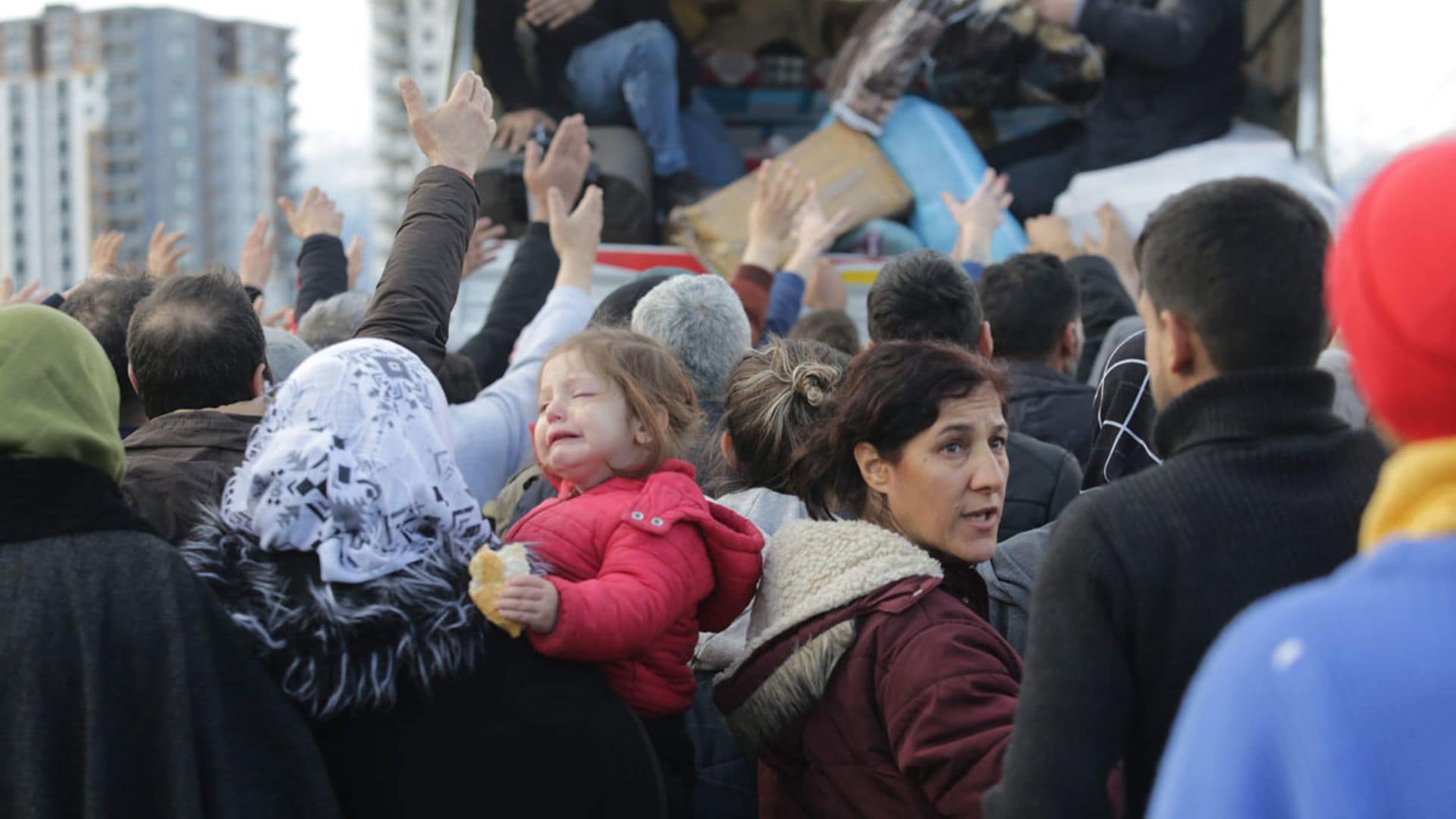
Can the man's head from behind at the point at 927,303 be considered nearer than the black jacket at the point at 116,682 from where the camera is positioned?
No

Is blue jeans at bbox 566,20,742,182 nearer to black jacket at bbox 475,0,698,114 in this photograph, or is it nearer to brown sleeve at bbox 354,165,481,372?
black jacket at bbox 475,0,698,114

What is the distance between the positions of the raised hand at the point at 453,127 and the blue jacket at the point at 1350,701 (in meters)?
1.71

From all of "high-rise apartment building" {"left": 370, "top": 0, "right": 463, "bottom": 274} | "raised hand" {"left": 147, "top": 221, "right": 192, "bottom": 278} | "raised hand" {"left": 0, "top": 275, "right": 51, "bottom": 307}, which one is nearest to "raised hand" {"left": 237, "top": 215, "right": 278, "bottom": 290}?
"raised hand" {"left": 147, "top": 221, "right": 192, "bottom": 278}

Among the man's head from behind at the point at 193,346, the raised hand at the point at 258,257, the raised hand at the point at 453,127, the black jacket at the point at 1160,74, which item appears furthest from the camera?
the black jacket at the point at 1160,74

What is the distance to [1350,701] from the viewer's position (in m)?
0.85

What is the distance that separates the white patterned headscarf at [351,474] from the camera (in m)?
1.60

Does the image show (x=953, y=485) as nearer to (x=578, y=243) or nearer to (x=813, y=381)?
(x=813, y=381)

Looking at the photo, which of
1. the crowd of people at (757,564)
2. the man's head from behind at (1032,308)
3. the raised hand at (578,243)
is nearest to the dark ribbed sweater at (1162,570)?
the crowd of people at (757,564)

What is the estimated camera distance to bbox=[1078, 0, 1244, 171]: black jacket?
222 inches

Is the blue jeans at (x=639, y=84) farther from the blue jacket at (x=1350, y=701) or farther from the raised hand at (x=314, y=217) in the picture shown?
the blue jacket at (x=1350, y=701)

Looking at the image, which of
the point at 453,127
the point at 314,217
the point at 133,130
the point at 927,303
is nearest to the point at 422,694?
the point at 453,127

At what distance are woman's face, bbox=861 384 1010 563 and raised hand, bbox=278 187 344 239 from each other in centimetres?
249

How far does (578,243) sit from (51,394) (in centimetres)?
175

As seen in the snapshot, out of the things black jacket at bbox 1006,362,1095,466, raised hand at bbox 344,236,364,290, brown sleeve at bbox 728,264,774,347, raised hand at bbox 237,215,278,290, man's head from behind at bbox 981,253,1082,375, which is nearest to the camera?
black jacket at bbox 1006,362,1095,466
